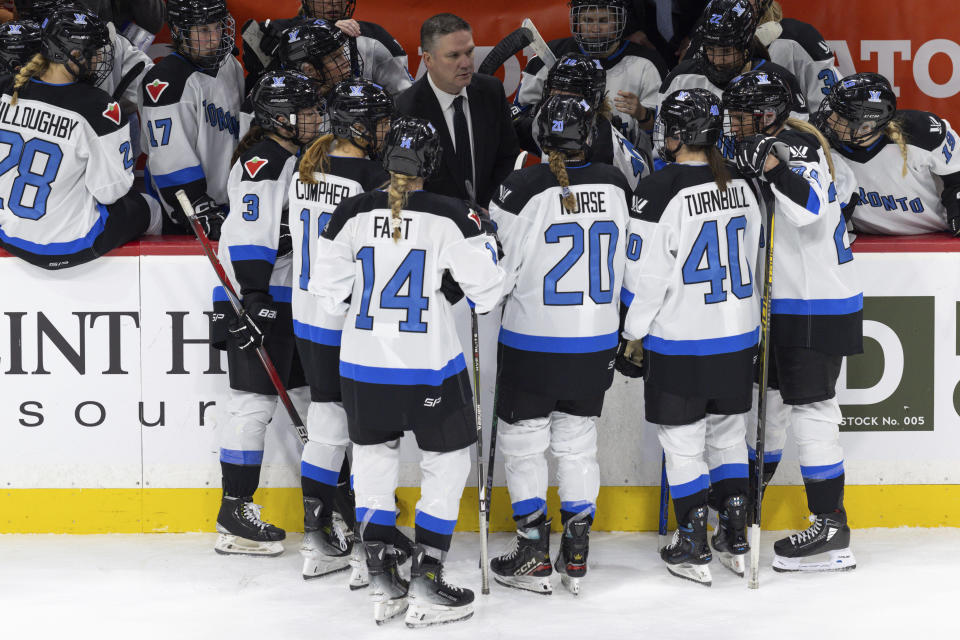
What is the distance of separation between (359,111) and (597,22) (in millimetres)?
1437

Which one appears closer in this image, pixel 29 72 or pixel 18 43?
pixel 29 72

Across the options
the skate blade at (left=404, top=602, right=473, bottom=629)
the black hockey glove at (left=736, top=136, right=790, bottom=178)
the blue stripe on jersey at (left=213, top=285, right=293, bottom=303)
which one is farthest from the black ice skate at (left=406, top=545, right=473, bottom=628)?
the black hockey glove at (left=736, top=136, right=790, bottom=178)

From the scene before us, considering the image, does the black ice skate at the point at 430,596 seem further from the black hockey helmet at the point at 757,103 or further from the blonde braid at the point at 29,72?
the blonde braid at the point at 29,72

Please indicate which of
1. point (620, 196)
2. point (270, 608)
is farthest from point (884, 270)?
point (270, 608)

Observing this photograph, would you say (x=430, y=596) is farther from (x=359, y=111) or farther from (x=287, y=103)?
(x=287, y=103)

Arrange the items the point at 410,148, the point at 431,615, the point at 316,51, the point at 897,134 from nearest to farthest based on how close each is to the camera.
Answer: the point at 410,148 < the point at 431,615 < the point at 897,134 < the point at 316,51

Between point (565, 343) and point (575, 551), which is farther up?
point (565, 343)

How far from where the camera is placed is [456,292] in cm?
348

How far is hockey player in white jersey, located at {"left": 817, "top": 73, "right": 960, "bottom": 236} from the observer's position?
412 centimetres

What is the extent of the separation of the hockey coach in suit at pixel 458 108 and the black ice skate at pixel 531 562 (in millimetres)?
1274

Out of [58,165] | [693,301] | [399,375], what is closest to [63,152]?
[58,165]

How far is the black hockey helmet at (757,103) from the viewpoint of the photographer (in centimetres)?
376

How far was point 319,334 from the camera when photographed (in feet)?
12.4

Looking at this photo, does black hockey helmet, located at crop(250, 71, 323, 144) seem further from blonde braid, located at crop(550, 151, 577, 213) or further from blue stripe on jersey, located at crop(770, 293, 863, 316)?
blue stripe on jersey, located at crop(770, 293, 863, 316)
